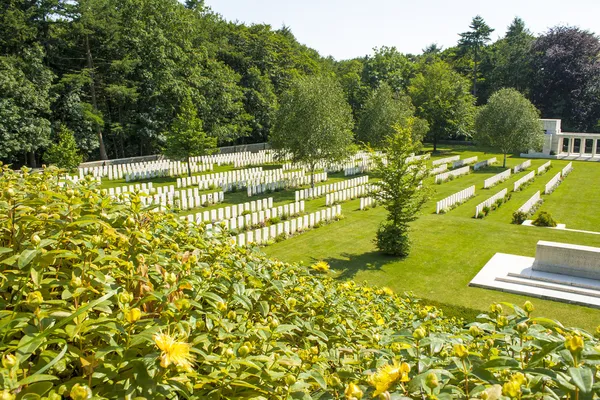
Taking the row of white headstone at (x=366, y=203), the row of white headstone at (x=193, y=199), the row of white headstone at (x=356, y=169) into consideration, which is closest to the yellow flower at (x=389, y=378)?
the row of white headstone at (x=193, y=199)

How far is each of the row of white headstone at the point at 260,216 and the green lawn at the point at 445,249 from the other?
163 cm

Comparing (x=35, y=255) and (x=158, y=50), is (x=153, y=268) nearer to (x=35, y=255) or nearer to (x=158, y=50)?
(x=35, y=255)

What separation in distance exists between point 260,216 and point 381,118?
73.4 feet

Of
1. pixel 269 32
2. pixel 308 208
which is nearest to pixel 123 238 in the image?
pixel 308 208

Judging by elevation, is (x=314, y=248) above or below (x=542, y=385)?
below

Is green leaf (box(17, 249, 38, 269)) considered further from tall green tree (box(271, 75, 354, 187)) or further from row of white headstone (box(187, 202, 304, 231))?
tall green tree (box(271, 75, 354, 187))

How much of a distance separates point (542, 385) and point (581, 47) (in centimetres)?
6024

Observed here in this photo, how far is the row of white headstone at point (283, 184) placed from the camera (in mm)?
22625

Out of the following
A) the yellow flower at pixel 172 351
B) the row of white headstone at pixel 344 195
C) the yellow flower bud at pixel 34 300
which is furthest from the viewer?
the row of white headstone at pixel 344 195

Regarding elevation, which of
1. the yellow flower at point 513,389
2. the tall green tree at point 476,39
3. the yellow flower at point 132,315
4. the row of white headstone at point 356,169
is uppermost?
the tall green tree at point 476,39

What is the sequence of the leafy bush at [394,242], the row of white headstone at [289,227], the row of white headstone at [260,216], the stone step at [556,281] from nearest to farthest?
1. the stone step at [556,281]
2. the leafy bush at [394,242]
3. the row of white headstone at [289,227]
4. the row of white headstone at [260,216]

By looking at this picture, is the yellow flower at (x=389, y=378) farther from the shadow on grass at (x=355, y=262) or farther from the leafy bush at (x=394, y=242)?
the leafy bush at (x=394, y=242)

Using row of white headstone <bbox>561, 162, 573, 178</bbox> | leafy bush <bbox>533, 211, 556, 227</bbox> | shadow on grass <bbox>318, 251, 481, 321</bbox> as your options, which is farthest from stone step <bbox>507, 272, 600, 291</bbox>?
row of white headstone <bbox>561, 162, 573, 178</bbox>

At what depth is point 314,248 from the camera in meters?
14.2
